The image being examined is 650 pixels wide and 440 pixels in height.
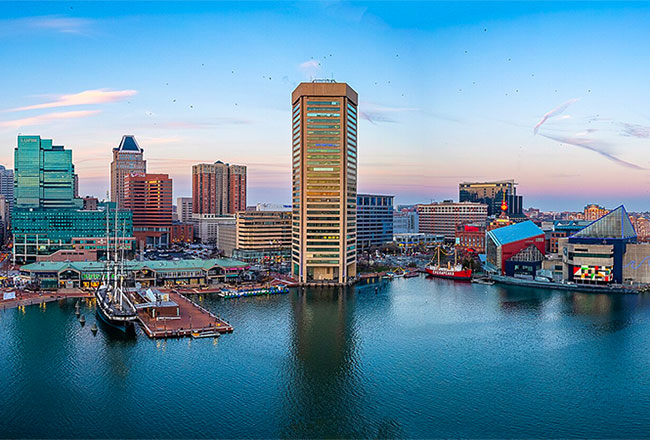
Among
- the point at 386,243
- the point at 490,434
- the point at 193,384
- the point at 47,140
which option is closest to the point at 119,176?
the point at 47,140

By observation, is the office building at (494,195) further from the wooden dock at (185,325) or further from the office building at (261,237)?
the wooden dock at (185,325)

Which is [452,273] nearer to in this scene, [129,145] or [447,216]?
[447,216]

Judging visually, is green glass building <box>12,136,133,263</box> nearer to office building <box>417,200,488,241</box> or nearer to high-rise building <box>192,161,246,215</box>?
high-rise building <box>192,161,246,215</box>

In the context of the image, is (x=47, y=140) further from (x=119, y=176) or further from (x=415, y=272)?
(x=415, y=272)

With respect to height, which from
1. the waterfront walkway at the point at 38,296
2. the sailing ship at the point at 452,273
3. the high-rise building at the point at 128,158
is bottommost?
the waterfront walkway at the point at 38,296

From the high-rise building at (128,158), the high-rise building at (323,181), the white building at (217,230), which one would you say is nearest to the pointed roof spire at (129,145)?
the high-rise building at (128,158)

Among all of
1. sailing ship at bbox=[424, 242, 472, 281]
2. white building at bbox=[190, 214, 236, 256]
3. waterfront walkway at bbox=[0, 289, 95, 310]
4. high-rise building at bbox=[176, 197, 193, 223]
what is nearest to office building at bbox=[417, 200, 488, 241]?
white building at bbox=[190, 214, 236, 256]

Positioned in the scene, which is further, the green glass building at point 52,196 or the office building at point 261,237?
the office building at point 261,237

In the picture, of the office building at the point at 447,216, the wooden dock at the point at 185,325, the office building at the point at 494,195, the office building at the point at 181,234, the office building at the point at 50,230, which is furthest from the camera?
the office building at the point at 494,195
